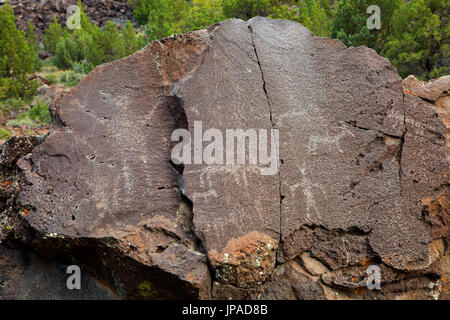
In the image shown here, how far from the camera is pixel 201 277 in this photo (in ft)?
9.79

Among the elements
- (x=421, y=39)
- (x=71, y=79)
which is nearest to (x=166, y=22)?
(x=71, y=79)

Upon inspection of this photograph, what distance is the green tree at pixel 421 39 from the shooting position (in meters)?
9.23

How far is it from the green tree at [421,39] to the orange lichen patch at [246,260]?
7.91 metres

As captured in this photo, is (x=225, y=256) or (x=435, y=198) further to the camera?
(x=435, y=198)

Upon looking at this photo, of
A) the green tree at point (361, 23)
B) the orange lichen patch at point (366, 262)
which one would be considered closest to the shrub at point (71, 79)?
the green tree at point (361, 23)

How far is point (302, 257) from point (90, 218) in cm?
187

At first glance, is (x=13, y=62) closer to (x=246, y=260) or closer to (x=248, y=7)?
(x=248, y=7)

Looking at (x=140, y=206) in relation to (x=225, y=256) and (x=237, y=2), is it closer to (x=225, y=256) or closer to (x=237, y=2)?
(x=225, y=256)

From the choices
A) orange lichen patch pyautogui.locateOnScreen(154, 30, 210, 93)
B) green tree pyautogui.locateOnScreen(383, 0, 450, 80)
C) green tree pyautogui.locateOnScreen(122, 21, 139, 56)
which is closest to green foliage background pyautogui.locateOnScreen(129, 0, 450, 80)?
green tree pyautogui.locateOnScreen(383, 0, 450, 80)

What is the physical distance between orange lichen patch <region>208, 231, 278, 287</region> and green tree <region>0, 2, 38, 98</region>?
960 cm

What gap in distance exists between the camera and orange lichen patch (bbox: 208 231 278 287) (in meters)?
3.07

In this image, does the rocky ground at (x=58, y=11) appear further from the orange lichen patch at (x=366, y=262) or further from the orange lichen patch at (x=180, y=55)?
the orange lichen patch at (x=366, y=262)

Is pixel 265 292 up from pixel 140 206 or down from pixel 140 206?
down

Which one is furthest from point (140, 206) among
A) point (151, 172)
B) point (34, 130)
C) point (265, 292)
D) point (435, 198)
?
point (34, 130)
